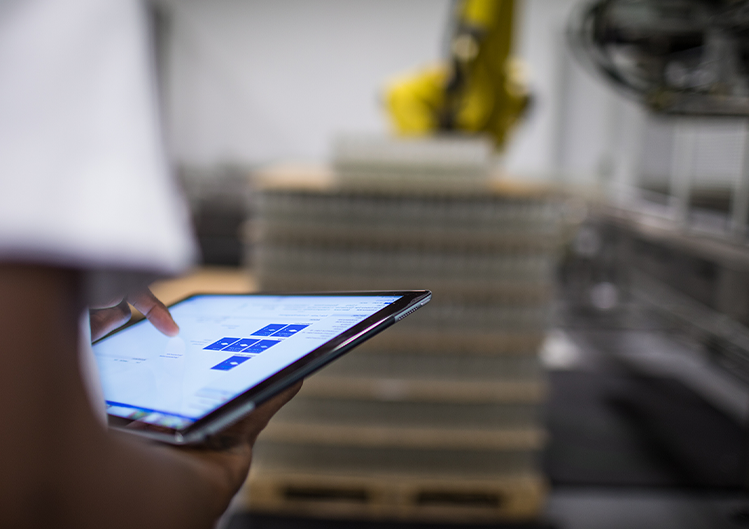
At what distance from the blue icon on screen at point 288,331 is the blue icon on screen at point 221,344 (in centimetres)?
4

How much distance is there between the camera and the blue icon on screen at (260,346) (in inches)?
21.2

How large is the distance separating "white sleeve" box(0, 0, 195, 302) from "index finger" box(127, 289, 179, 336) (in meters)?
0.23

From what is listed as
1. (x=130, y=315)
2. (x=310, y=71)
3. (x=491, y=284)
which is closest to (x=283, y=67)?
(x=310, y=71)

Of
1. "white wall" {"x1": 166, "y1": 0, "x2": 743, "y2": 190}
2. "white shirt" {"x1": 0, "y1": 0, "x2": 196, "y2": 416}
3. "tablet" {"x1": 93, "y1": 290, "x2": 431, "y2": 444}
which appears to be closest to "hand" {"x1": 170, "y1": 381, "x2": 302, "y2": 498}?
"tablet" {"x1": 93, "y1": 290, "x2": 431, "y2": 444}

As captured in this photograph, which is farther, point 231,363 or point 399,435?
point 399,435

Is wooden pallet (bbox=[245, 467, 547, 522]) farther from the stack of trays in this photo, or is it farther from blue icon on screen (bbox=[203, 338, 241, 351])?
blue icon on screen (bbox=[203, 338, 241, 351])

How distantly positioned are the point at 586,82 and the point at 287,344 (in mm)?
6302

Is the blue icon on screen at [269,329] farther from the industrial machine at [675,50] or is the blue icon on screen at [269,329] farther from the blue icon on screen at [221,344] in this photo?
the industrial machine at [675,50]

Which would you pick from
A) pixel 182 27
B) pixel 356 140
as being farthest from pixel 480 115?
pixel 182 27

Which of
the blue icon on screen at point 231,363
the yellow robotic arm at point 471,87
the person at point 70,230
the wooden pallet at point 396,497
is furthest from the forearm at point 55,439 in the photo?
the yellow robotic arm at point 471,87

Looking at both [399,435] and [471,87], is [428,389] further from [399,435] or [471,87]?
[471,87]

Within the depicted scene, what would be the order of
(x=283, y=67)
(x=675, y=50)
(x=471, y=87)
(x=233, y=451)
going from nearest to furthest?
1. (x=233, y=451)
2. (x=675, y=50)
3. (x=471, y=87)
4. (x=283, y=67)

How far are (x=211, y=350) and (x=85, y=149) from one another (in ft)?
0.84

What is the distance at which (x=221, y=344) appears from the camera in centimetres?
54
